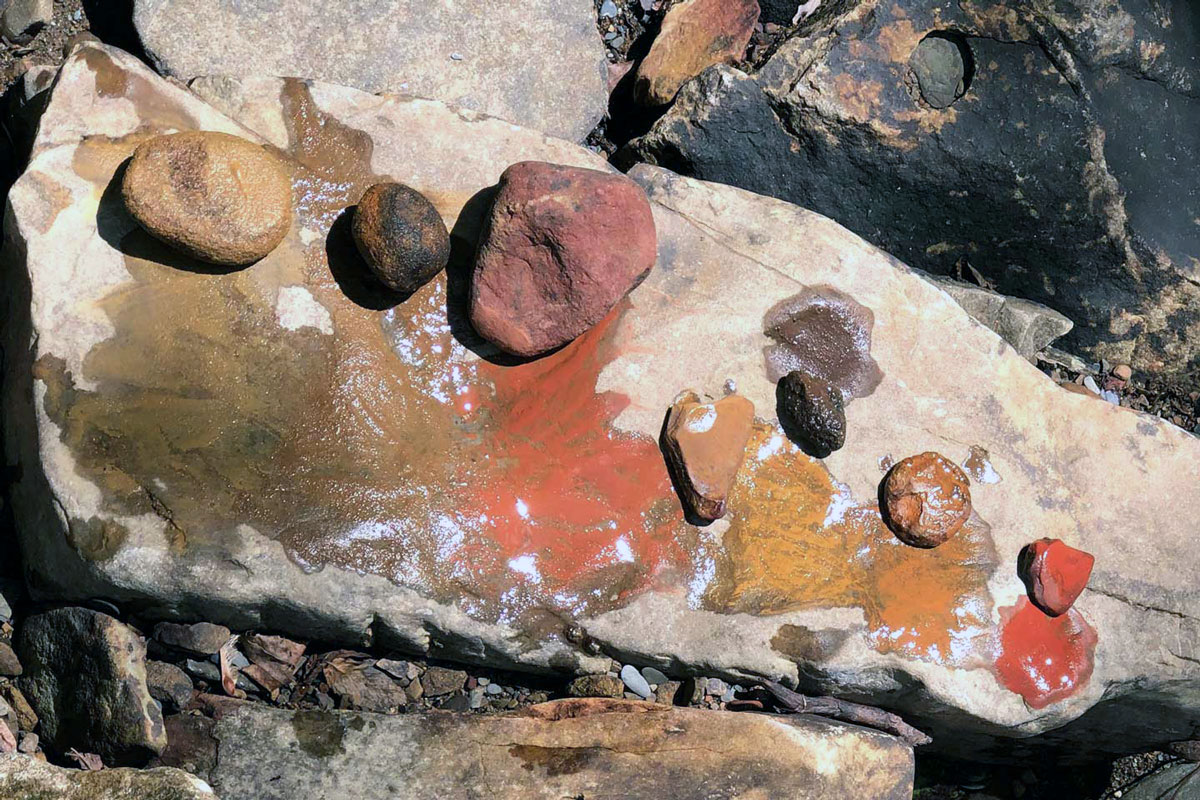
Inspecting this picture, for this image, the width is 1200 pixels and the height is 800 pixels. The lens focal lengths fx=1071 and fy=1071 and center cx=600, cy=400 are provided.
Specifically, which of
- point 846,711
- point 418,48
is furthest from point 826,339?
point 418,48

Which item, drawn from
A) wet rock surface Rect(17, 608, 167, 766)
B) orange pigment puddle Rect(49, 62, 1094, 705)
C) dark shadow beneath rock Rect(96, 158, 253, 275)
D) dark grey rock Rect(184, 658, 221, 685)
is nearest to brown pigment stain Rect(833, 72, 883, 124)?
orange pigment puddle Rect(49, 62, 1094, 705)

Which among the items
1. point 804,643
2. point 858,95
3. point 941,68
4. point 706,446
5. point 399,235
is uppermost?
point 941,68

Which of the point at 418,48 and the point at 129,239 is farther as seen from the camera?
the point at 418,48

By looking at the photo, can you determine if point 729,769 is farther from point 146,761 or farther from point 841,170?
point 841,170

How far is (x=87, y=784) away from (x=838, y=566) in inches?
92.4

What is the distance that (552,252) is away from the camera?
11.3 ft

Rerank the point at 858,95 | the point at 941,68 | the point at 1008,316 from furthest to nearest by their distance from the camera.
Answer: the point at 1008,316, the point at 941,68, the point at 858,95

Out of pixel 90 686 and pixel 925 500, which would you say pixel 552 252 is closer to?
pixel 925 500

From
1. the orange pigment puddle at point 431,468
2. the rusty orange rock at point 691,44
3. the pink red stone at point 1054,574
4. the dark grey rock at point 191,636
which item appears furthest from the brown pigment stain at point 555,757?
the rusty orange rock at point 691,44

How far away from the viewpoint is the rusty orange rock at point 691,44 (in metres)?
4.50

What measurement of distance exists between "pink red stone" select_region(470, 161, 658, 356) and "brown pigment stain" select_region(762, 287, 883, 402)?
0.60 metres

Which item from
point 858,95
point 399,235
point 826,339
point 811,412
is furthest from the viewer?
point 858,95

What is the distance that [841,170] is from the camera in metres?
4.27

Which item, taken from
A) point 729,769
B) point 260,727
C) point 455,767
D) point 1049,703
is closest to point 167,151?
point 260,727
